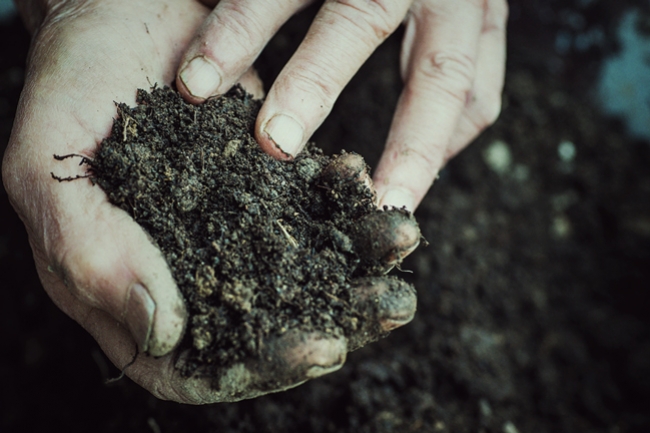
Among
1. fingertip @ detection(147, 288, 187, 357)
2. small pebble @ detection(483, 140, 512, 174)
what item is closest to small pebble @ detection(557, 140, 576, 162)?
small pebble @ detection(483, 140, 512, 174)

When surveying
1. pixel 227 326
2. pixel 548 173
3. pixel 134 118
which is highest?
pixel 134 118

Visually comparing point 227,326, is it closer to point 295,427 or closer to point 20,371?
point 295,427

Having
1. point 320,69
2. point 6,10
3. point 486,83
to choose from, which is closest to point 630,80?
point 486,83

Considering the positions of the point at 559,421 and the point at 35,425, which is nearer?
the point at 35,425

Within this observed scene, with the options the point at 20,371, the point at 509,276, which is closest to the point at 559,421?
the point at 509,276

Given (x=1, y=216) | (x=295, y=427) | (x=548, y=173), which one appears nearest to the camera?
(x=295, y=427)

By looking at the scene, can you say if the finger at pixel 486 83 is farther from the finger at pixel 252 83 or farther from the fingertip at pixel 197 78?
the fingertip at pixel 197 78

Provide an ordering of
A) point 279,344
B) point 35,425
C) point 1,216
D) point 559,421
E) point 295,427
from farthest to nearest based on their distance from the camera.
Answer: point 1,216 → point 559,421 → point 35,425 → point 295,427 → point 279,344
